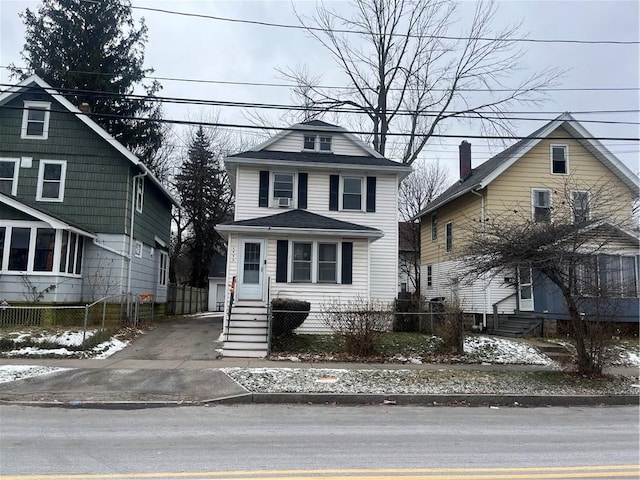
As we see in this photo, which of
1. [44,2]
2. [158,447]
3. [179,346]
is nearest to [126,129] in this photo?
[44,2]

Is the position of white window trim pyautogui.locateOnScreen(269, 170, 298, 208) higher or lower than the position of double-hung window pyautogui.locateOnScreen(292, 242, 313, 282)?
higher

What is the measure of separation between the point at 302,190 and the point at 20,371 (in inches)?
470

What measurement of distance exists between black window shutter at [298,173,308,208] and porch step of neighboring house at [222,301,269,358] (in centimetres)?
504

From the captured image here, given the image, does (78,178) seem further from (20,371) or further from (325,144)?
(20,371)

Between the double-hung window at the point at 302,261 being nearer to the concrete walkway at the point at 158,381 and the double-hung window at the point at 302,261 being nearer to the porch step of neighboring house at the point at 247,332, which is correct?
the porch step of neighboring house at the point at 247,332

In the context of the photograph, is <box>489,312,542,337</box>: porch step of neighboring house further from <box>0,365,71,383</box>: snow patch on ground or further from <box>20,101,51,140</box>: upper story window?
<box>20,101,51,140</box>: upper story window

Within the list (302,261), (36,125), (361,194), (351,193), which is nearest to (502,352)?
(302,261)

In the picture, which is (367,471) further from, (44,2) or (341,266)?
(44,2)

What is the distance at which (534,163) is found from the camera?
2127 cm

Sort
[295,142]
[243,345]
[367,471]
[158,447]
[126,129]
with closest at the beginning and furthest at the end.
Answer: [367,471], [158,447], [243,345], [295,142], [126,129]

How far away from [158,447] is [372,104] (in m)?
25.6

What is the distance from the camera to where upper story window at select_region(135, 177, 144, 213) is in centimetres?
2105

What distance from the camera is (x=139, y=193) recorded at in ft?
70.5

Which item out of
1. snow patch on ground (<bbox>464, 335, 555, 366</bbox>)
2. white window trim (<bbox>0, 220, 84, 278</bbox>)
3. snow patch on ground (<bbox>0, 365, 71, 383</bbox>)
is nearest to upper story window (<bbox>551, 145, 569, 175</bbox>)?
snow patch on ground (<bbox>464, 335, 555, 366</bbox>)
